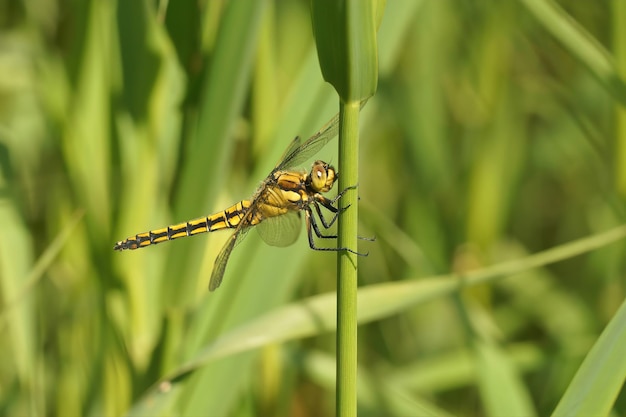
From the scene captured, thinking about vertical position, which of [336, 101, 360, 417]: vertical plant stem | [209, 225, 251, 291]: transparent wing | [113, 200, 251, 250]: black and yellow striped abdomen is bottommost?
[336, 101, 360, 417]: vertical plant stem

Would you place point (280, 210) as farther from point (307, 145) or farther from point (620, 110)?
point (620, 110)

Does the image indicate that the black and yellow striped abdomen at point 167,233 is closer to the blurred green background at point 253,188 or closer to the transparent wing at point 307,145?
the blurred green background at point 253,188

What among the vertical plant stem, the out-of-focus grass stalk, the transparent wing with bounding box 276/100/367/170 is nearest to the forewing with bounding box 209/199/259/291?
the transparent wing with bounding box 276/100/367/170

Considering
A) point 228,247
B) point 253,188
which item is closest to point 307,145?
point 253,188

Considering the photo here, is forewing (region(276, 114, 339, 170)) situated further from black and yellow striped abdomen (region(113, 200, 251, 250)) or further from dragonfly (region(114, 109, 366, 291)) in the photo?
black and yellow striped abdomen (region(113, 200, 251, 250))

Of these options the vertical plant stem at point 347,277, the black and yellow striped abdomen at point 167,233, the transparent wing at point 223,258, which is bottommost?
the vertical plant stem at point 347,277

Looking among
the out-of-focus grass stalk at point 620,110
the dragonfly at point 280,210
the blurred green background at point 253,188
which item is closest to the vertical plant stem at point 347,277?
the blurred green background at point 253,188
